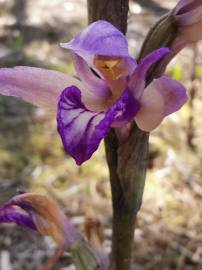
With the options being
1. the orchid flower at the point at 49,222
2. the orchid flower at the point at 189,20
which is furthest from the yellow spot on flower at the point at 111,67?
the orchid flower at the point at 49,222

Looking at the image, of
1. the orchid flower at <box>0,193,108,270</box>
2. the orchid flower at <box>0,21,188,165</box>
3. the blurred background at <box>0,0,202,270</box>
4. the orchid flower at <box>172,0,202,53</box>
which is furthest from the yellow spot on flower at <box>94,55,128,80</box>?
the blurred background at <box>0,0,202,270</box>

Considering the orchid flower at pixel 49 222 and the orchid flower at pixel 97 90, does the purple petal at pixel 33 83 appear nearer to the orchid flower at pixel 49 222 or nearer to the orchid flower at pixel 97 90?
the orchid flower at pixel 97 90

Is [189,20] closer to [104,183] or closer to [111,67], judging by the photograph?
[111,67]

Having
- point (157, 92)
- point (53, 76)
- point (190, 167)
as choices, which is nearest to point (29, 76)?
point (53, 76)

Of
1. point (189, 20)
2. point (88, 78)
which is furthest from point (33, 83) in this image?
point (189, 20)

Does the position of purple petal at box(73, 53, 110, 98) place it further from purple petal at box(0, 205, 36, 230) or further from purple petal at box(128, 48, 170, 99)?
purple petal at box(0, 205, 36, 230)

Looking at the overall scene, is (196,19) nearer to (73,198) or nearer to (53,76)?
(53,76)
